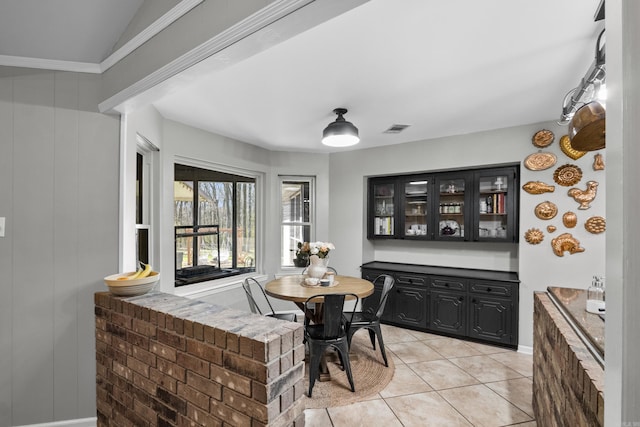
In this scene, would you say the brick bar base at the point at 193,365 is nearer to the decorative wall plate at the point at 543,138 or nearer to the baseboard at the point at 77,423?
the baseboard at the point at 77,423

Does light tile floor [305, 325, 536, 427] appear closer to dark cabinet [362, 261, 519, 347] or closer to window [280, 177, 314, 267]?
dark cabinet [362, 261, 519, 347]

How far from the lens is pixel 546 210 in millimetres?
3186

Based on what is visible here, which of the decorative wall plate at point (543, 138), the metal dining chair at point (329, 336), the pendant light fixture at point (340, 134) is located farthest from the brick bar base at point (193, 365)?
the decorative wall plate at point (543, 138)

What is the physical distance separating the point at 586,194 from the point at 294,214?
343 centimetres

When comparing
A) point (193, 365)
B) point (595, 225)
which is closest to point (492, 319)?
point (595, 225)

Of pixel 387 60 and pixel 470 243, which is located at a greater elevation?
pixel 387 60

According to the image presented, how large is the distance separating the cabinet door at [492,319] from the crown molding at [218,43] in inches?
138

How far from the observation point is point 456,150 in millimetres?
3732

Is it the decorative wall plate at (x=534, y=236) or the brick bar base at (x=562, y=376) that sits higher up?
the decorative wall plate at (x=534, y=236)

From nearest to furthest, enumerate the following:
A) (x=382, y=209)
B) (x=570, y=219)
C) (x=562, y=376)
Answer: (x=562, y=376) → (x=570, y=219) → (x=382, y=209)

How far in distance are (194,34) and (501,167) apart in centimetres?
346

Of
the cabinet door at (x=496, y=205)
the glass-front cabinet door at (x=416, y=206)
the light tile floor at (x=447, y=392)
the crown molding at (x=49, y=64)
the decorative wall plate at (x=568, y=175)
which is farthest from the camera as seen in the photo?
the glass-front cabinet door at (x=416, y=206)

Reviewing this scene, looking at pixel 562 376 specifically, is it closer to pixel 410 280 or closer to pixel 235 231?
pixel 410 280

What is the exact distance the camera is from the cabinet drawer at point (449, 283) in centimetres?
356
